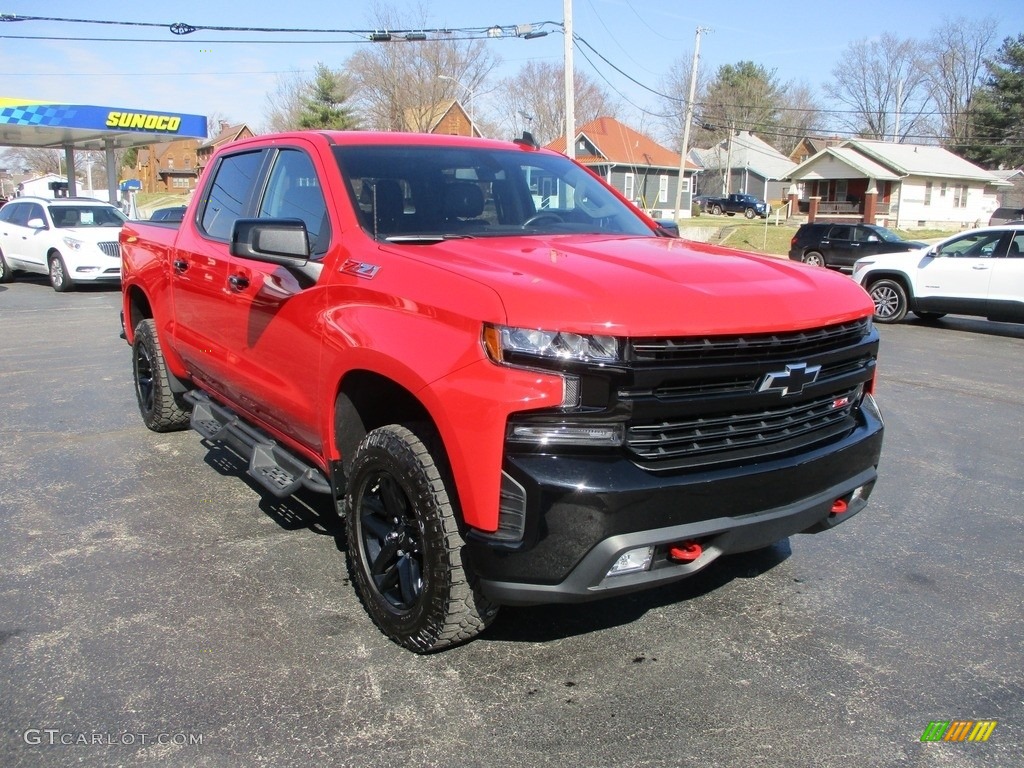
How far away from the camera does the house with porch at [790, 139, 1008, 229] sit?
4928 centimetres

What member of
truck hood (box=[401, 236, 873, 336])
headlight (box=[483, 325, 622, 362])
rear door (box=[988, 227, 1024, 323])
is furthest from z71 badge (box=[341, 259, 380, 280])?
rear door (box=[988, 227, 1024, 323])

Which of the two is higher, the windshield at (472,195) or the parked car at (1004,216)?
the windshield at (472,195)

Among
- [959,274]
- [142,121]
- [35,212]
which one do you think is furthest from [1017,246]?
[142,121]

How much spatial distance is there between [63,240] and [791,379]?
55.2ft

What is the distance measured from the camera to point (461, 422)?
2691 mm

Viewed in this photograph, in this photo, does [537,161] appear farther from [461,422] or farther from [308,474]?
[461,422]

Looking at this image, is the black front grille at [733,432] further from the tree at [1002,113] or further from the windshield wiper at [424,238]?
the tree at [1002,113]

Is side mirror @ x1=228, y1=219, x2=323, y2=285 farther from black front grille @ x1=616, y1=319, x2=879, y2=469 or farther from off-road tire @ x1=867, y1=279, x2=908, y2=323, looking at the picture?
off-road tire @ x1=867, y1=279, x2=908, y2=323

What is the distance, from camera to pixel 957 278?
12.9m

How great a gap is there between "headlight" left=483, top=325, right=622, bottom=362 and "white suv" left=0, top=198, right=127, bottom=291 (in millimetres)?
15312

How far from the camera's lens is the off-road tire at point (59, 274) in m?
16.6

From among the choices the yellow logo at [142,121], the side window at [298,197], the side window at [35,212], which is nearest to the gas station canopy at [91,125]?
the yellow logo at [142,121]

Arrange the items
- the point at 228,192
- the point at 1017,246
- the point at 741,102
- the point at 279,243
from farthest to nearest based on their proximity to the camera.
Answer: the point at 741,102, the point at 1017,246, the point at 228,192, the point at 279,243

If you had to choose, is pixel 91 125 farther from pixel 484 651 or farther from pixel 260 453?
pixel 484 651
